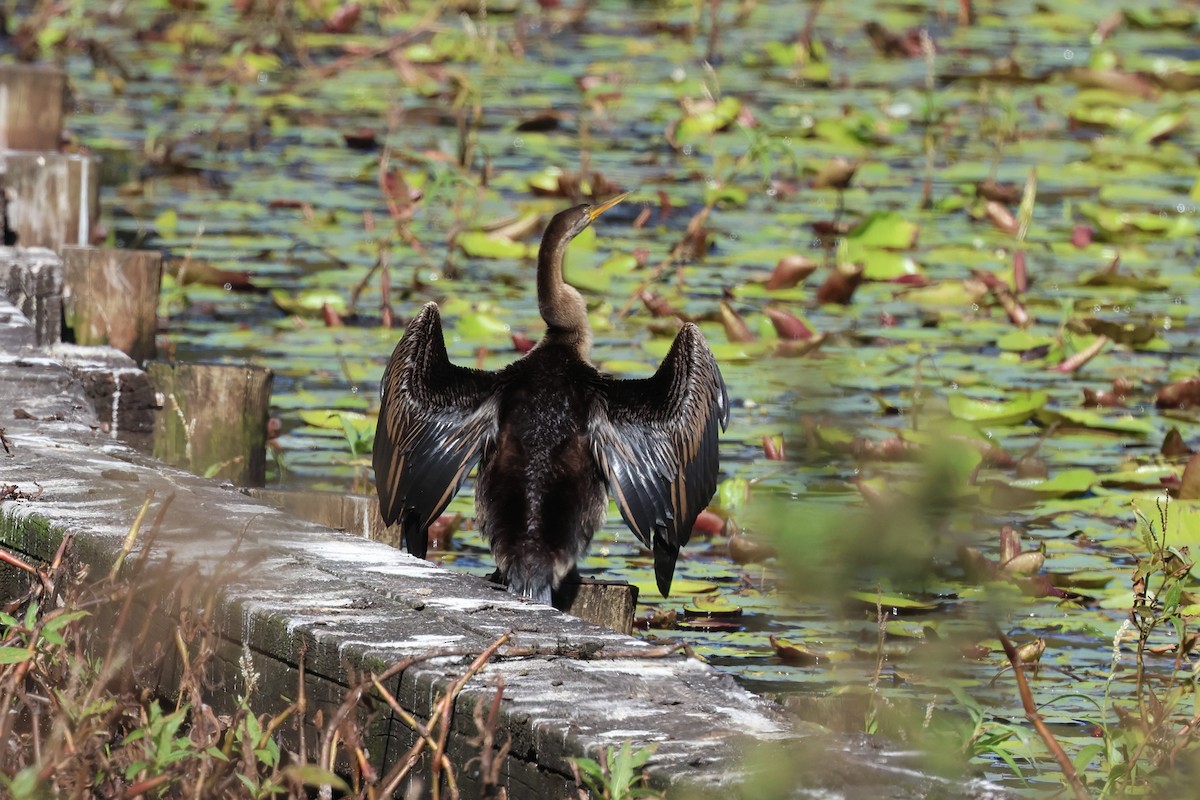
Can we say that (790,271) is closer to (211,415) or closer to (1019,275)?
(1019,275)

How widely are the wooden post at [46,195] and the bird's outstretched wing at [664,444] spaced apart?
3.31 meters

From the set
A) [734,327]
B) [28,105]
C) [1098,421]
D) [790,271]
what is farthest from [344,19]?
[1098,421]

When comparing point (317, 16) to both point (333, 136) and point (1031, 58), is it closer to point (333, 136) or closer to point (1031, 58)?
point (333, 136)

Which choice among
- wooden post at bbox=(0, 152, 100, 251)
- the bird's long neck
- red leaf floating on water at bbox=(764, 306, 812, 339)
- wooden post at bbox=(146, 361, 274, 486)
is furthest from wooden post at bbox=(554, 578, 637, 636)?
wooden post at bbox=(0, 152, 100, 251)

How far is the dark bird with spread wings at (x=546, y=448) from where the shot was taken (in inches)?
173

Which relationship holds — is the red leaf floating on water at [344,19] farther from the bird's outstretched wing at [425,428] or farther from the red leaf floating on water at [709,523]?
the bird's outstretched wing at [425,428]

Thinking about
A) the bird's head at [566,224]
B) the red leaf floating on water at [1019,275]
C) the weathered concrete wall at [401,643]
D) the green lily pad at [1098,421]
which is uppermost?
the bird's head at [566,224]

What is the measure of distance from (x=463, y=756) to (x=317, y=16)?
12185mm

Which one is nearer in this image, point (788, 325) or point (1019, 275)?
point (788, 325)

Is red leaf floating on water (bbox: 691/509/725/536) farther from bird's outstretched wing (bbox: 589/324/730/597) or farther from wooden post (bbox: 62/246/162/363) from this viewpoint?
wooden post (bbox: 62/246/162/363)

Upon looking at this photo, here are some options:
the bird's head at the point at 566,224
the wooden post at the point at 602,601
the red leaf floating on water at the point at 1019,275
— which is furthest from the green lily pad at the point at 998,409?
the wooden post at the point at 602,601

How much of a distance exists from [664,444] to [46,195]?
355 centimetres

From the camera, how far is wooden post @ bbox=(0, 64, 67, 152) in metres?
8.11

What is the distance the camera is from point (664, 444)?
4.61m
